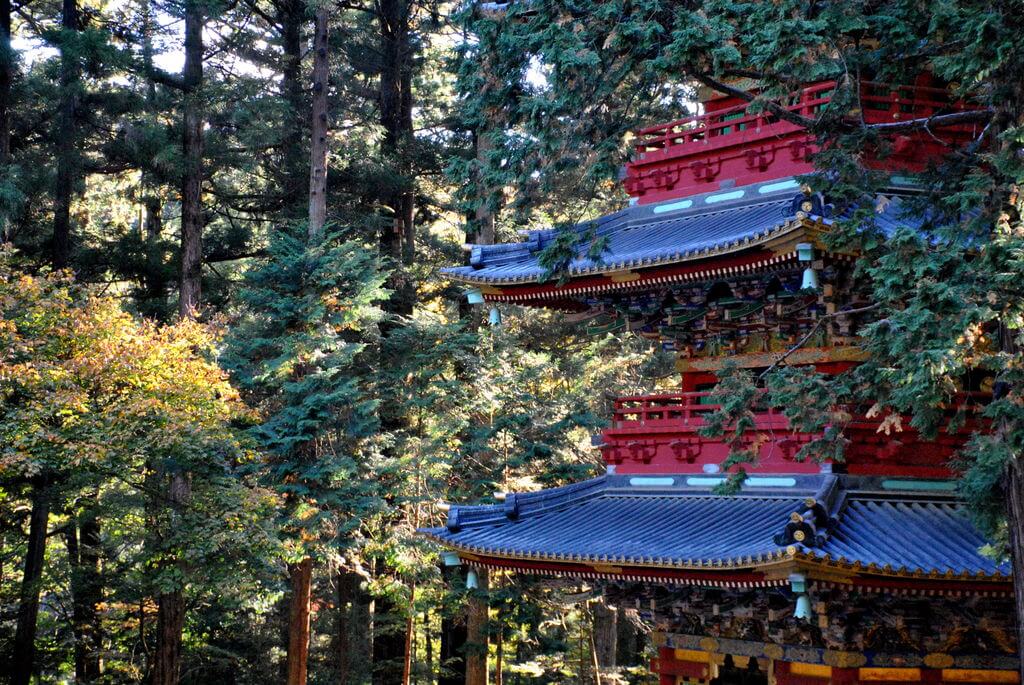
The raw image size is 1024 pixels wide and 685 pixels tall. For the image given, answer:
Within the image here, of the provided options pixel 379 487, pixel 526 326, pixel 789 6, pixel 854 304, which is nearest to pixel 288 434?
pixel 379 487

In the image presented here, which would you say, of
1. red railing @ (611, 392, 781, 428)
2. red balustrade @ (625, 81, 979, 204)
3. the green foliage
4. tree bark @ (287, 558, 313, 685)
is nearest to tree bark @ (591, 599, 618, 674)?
tree bark @ (287, 558, 313, 685)

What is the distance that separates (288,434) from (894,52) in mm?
13077

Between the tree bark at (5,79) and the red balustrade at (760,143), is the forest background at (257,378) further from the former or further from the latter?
the red balustrade at (760,143)

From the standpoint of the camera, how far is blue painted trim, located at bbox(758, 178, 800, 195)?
464 inches

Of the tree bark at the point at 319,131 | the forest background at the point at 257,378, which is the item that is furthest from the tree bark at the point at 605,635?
the tree bark at the point at 319,131

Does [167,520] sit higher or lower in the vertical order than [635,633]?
higher

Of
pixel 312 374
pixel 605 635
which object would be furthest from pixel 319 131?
pixel 605 635

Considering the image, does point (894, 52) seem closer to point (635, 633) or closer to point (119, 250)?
point (119, 250)

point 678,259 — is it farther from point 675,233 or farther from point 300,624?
point 300,624

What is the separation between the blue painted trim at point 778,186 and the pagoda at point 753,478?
36 millimetres

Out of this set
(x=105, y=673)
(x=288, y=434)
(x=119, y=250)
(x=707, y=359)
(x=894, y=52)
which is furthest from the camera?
(x=119, y=250)

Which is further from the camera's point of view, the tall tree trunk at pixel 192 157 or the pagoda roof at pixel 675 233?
the tall tree trunk at pixel 192 157

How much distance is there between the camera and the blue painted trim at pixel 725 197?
1231cm

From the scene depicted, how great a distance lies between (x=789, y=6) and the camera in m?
9.10
